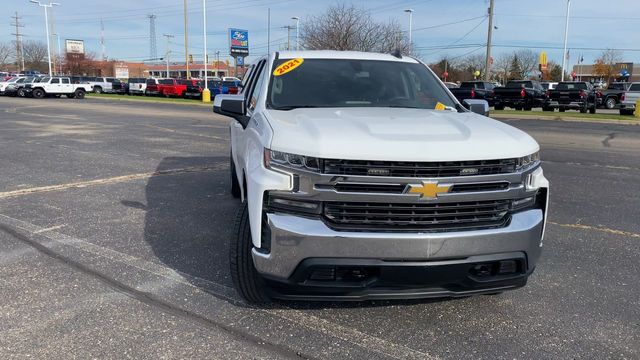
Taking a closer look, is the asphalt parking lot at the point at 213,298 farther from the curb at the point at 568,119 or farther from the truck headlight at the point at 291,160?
the curb at the point at 568,119

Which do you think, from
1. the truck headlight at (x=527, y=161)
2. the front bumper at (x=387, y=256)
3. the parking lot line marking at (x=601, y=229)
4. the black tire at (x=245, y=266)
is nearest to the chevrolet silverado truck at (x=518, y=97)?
the parking lot line marking at (x=601, y=229)

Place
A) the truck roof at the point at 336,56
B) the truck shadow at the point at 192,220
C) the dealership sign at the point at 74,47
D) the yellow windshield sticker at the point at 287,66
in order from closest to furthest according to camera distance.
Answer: the truck shadow at the point at 192,220 → the yellow windshield sticker at the point at 287,66 → the truck roof at the point at 336,56 → the dealership sign at the point at 74,47

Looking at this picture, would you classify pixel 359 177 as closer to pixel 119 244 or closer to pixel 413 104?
pixel 413 104

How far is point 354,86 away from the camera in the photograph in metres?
4.58

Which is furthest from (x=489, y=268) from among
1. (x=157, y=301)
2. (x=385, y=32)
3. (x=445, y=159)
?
(x=385, y=32)

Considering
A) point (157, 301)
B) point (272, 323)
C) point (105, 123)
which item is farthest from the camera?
point (105, 123)

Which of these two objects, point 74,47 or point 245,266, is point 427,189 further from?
point 74,47

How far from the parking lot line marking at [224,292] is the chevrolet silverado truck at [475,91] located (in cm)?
2704

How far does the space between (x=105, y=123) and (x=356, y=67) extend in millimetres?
15743

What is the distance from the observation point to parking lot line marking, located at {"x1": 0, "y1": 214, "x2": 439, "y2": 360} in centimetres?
311

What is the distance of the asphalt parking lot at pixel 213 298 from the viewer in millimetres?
3127

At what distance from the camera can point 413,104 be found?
14.7 ft

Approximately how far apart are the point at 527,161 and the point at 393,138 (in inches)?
35.2

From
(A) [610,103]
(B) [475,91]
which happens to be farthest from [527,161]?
(A) [610,103]
